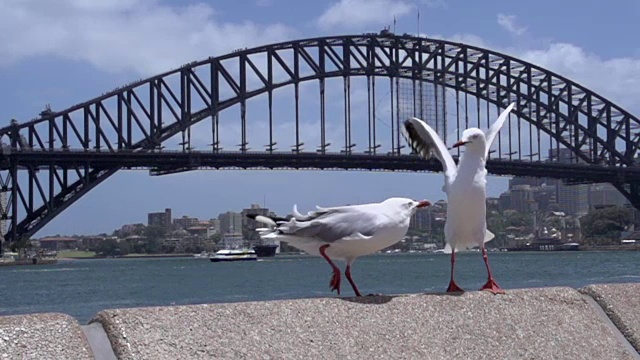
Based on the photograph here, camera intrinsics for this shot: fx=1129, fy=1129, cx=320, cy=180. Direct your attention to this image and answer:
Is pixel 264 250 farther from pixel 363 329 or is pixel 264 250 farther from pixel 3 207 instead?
pixel 363 329

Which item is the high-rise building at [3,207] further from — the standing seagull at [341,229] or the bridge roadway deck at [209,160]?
the standing seagull at [341,229]

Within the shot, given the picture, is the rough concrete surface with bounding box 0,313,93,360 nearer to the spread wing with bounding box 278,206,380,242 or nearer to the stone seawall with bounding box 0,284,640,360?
the stone seawall with bounding box 0,284,640,360

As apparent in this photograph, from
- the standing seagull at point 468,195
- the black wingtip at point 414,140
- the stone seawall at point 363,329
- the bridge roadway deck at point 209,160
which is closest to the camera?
the stone seawall at point 363,329

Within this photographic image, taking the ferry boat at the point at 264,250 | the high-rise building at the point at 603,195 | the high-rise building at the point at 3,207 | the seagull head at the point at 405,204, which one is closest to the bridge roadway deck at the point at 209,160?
the high-rise building at the point at 3,207

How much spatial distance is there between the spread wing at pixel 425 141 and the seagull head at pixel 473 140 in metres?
0.26

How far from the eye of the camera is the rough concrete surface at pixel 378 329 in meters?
3.12

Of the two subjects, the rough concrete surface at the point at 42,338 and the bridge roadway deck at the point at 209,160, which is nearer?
the rough concrete surface at the point at 42,338

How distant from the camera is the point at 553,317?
4020 mm

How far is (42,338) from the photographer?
288 centimetres

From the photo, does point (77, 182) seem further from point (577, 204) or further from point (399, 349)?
point (577, 204)

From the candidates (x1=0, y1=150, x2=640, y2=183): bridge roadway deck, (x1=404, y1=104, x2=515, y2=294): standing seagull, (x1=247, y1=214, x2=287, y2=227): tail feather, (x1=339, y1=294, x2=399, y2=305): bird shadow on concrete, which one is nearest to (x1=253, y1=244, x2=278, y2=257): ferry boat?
(x1=0, y1=150, x2=640, y2=183): bridge roadway deck

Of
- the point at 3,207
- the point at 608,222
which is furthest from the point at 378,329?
the point at 608,222

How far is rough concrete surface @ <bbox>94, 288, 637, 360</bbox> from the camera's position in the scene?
10.2 feet

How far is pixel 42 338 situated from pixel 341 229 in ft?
5.45
